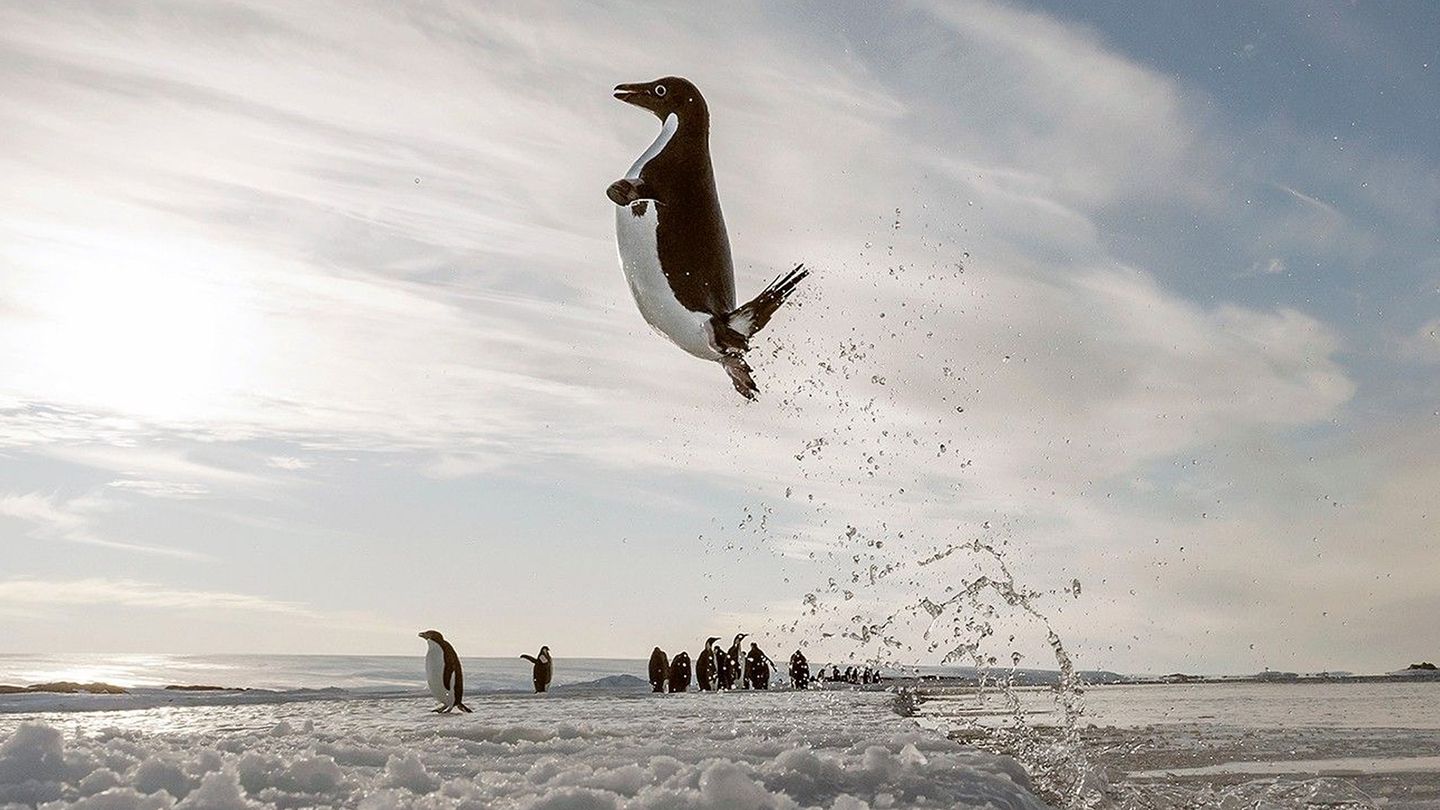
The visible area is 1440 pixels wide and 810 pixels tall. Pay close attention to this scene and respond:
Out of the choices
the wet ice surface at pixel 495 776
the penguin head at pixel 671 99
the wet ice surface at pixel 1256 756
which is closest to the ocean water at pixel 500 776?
the wet ice surface at pixel 495 776

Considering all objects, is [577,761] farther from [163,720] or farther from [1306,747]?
[163,720]

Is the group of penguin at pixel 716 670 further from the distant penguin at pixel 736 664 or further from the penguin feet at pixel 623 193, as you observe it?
the penguin feet at pixel 623 193

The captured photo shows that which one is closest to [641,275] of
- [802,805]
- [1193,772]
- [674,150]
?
[674,150]

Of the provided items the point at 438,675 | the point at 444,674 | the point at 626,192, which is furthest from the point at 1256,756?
the point at 438,675

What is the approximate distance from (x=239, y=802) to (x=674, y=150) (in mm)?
2924

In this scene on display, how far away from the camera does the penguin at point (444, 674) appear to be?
17.3 m

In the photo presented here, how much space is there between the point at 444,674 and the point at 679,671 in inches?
532

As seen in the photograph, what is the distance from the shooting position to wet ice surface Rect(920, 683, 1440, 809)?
6.71m

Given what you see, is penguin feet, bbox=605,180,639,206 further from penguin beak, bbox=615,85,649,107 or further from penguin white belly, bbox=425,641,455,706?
penguin white belly, bbox=425,641,455,706

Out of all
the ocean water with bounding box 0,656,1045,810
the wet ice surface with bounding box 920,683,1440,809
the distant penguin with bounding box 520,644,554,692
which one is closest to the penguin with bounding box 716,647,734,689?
the distant penguin with bounding box 520,644,554,692

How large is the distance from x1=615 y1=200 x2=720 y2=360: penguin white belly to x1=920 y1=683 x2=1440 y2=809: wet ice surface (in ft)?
11.5

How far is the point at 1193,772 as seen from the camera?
27.7ft

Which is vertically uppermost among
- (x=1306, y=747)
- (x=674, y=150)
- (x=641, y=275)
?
(x=674, y=150)

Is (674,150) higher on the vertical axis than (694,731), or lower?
higher
